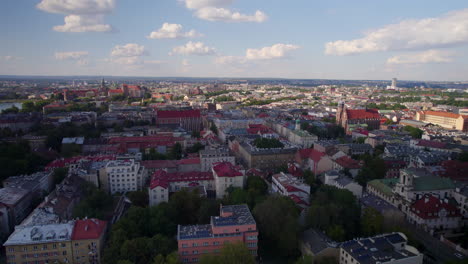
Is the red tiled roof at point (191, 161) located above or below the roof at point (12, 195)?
above

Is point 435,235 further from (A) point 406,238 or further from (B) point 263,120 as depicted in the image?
(B) point 263,120

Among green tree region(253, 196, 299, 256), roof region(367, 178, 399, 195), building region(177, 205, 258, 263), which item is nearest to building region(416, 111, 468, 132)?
roof region(367, 178, 399, 195)

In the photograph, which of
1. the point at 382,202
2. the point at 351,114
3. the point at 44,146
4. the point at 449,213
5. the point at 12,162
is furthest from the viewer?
the point at 351,114

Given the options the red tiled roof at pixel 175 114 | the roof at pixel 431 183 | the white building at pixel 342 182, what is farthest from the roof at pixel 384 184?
the red tiled roof at pixel 175 114

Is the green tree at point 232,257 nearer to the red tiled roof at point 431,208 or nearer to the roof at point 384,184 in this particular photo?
the red tiled roof at point 431,208

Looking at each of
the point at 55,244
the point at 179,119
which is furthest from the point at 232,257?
the point at 179,119

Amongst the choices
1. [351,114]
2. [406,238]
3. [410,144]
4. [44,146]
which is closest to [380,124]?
[351,114]
